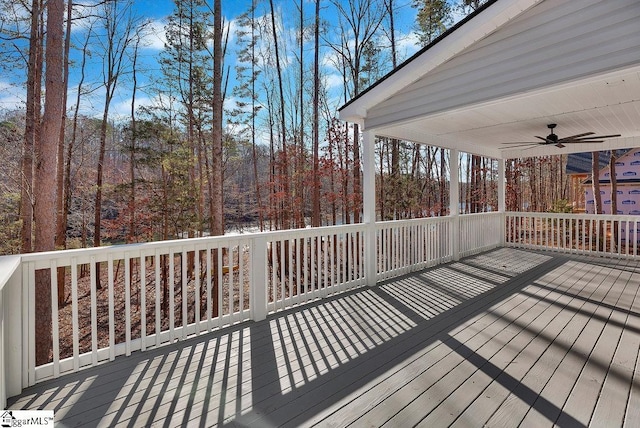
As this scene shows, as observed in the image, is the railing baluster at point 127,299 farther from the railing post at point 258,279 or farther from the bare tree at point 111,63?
the bare tree at point 111,63

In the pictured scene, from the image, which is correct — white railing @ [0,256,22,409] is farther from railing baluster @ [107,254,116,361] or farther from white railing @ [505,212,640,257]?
white railing @ [505,212,640,257]

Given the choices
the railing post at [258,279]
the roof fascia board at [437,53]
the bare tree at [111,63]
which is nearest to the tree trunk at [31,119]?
the bare tree at [111,63]

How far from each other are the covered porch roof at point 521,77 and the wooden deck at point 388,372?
2463 millimetres

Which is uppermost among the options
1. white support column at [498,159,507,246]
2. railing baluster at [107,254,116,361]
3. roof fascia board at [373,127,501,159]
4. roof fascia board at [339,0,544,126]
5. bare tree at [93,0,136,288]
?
bare tree at [93,0,136,288]

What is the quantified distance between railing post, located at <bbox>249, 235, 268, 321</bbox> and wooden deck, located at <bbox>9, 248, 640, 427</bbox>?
181 mm

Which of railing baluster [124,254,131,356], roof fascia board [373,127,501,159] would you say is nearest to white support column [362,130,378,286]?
roof fascia board [373,127,501,159]

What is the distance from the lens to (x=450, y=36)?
3768 mm

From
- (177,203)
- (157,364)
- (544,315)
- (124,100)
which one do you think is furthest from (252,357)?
(124,100)

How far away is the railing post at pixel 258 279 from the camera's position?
135 inches

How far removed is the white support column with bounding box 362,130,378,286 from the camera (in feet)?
15.6

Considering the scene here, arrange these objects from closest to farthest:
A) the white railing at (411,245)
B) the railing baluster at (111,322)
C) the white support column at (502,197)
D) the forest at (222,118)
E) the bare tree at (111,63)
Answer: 1. the railing baluster at (111,322)
2. the white railing at (411,245)
3. the white support column at (502,197)
4. the forest at (222,118)
5. the bare tree at (111,63)

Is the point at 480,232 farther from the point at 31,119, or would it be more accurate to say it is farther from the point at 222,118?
the point at 31,119

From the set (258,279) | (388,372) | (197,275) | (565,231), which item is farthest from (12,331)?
(565,231)

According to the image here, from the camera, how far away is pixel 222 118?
10656 mm
